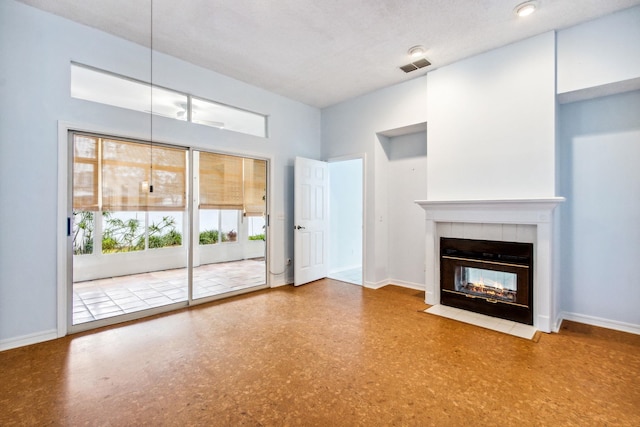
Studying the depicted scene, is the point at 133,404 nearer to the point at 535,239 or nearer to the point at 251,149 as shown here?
the point at 251,149

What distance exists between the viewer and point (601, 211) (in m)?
3.09

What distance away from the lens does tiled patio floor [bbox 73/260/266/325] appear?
358 centimetres

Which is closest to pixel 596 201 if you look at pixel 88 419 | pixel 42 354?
pixel 88 419

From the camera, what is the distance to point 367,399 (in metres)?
1.91

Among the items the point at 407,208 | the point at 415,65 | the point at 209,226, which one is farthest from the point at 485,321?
the point at 209,226

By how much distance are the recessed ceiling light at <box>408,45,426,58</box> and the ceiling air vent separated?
0.49 feet

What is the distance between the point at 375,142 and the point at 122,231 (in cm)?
446

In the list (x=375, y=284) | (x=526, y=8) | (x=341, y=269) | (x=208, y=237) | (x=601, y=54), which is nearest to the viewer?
(x=526, y=8)

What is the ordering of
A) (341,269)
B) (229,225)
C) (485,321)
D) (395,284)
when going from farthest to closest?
(229,225) < (341,269) < (395,284) < (485,321)

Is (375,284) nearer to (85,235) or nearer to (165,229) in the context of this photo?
(165,229)

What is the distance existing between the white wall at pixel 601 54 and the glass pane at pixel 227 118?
3823 mm

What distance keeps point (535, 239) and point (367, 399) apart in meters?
2.49

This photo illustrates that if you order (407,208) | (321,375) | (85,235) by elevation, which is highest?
(407,208)

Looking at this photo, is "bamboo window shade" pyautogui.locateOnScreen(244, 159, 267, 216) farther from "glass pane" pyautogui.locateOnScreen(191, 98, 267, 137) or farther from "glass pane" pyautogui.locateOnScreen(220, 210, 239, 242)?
"glass pane" pyautogui.locateOnScreen(220, 210, 239, 242)
